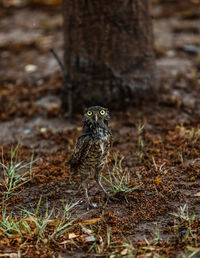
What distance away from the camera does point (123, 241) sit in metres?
3.53

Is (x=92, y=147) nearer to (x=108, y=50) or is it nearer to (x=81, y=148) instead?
(x=81, y=148)

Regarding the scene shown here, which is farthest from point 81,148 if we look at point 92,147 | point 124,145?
point 124,145

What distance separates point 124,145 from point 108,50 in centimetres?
160

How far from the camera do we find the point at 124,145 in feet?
18.4

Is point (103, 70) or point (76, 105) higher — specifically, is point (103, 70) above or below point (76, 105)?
above

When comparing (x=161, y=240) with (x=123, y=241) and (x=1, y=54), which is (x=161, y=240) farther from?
(x=1, y=54)

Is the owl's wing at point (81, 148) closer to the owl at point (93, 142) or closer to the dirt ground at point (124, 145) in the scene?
the owl at point (93, 142)

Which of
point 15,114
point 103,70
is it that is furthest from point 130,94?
point 15,114

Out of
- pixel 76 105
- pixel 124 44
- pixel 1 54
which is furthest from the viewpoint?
pixel 1 54

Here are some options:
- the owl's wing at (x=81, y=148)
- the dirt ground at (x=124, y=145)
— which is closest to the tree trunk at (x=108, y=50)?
the dirt ground at (x=124, y=145)

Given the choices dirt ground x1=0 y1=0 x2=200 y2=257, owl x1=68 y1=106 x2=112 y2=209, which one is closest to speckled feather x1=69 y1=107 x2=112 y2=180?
owl x1=68 y1=106 x2=112 y2=209

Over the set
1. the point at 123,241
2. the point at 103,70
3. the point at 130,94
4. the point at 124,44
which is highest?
the point at 124,44

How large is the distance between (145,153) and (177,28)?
19.8 feet

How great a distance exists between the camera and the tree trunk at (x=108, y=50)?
5.88m
